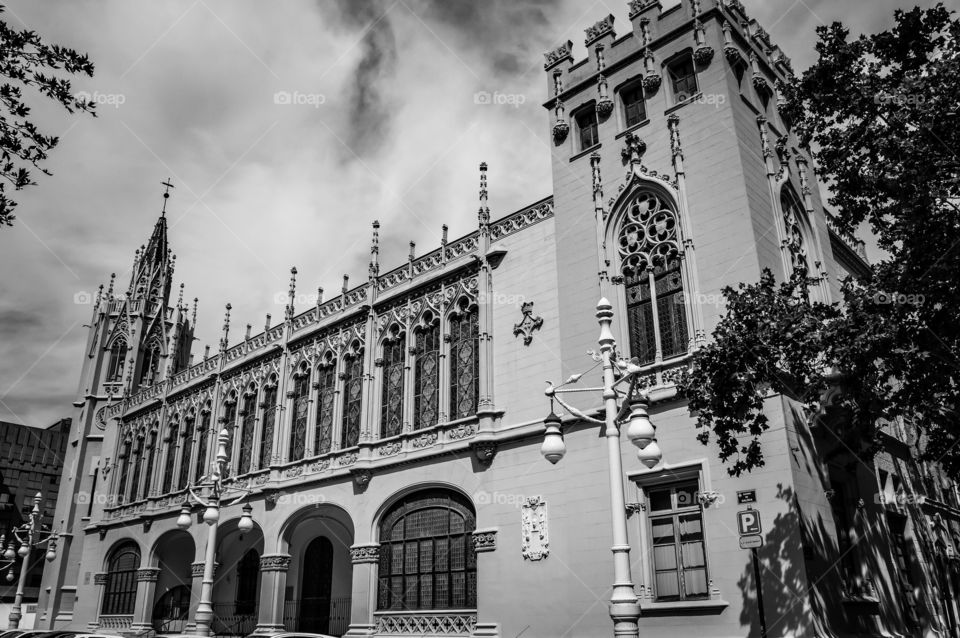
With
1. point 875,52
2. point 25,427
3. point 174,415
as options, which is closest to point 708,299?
point 875,52

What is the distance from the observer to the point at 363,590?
2388cm

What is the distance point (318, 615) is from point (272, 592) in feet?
7.59

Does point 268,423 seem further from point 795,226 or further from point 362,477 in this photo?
point 795,226

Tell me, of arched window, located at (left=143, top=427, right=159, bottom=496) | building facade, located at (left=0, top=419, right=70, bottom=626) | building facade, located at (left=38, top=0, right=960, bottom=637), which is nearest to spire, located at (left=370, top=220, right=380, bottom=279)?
building facade, located at (left=38, top=0, right=960, bottom=637)

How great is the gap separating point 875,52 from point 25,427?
249 ft

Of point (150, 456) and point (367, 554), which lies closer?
point (367, 554)

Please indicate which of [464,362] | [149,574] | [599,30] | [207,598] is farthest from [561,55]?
[149,574]

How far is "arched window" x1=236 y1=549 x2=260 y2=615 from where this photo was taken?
32.1 metres

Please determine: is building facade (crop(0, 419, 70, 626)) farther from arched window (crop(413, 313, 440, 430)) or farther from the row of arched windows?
arched window (crop(413, 313, 440, 430))

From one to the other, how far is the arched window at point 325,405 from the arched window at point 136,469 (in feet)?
56.6

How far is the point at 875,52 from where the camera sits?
14.7 m

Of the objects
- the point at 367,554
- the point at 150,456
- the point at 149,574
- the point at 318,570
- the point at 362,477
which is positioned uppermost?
the point at 150,456

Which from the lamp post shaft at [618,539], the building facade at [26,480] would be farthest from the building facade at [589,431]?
the building facade at [26,480]

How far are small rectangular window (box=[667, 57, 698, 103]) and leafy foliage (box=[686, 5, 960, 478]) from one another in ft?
17.6
